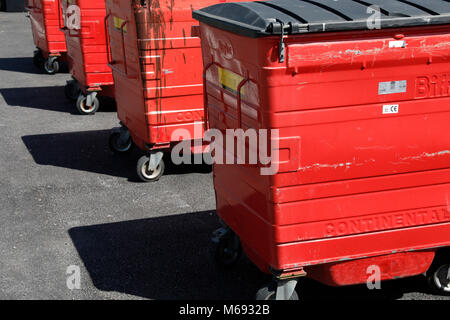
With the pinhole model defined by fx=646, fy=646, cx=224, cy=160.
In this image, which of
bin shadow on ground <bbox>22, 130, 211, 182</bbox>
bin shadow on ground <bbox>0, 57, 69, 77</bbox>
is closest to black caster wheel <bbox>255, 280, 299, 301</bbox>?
bin shadow on ground <bbox>22, 130, 211, 182</bbox>

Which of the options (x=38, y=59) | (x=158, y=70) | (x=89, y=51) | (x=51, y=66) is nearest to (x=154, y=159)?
(x=158, y=70)

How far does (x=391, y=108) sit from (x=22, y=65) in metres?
10.8

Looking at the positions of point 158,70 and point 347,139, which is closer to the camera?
point 347,139

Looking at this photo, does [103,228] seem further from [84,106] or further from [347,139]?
[84,106]

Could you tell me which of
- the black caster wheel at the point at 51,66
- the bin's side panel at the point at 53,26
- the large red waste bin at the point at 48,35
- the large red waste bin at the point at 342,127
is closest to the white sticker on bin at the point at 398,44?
the large red waste bin at the point at 342,127

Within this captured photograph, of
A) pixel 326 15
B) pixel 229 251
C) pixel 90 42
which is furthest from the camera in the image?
pixel 90 42

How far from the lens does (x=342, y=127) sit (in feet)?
11.8

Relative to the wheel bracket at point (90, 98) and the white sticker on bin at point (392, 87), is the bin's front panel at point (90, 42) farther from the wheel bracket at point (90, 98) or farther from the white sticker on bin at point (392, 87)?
the white sticker on bin at point (392, 87)

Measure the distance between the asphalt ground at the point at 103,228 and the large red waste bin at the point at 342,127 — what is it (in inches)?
27.3

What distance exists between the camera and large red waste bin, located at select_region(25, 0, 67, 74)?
434 inches

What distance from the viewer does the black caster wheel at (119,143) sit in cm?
748

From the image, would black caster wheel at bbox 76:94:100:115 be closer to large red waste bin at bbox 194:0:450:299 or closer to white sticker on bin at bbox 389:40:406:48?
large red waste bin at bbox 194:0:450:299
